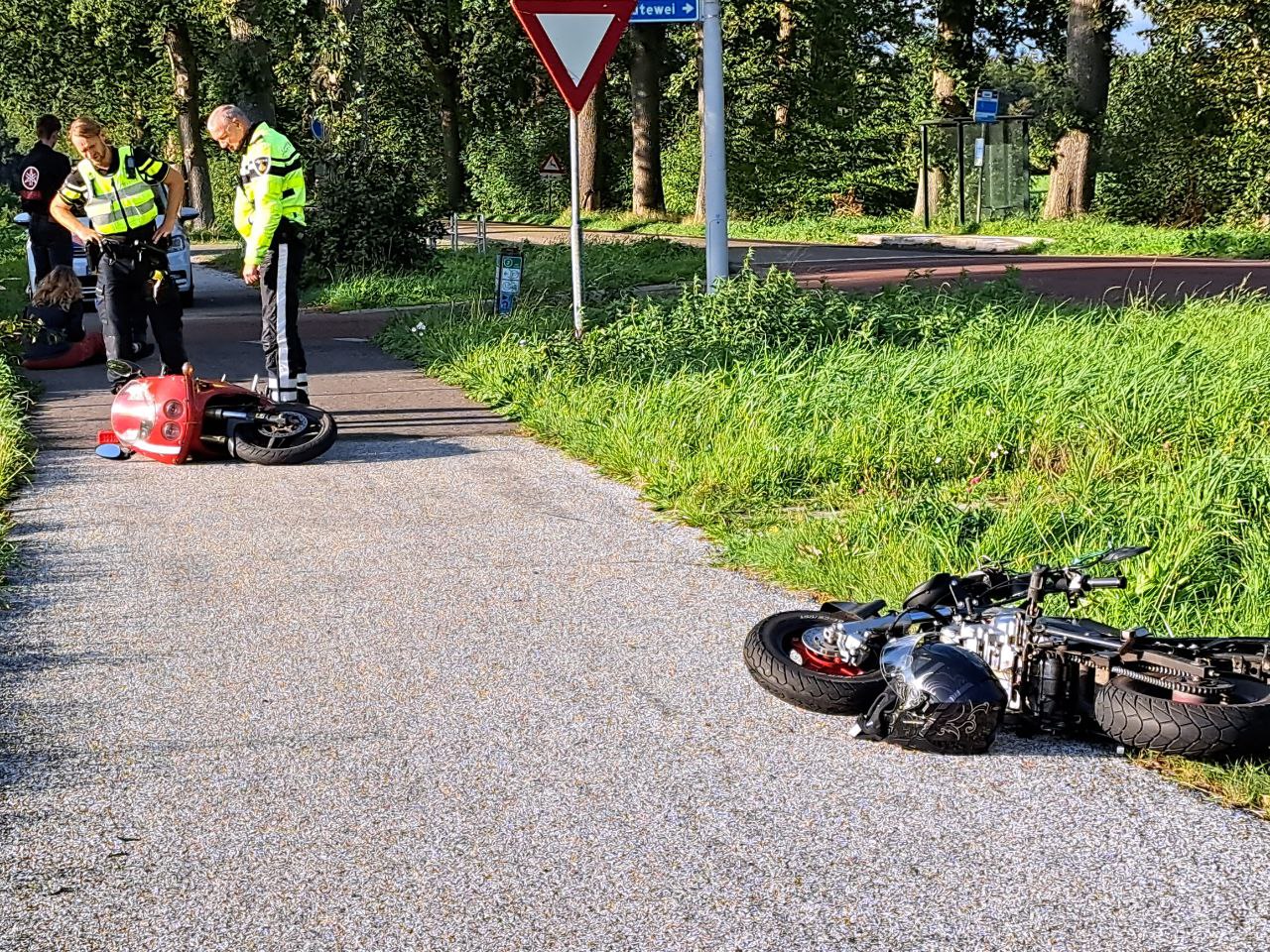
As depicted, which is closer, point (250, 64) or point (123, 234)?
point (123, 234)

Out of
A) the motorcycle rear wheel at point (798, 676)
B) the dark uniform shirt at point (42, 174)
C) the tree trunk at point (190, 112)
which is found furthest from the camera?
the tree trunk at point (190, 112)

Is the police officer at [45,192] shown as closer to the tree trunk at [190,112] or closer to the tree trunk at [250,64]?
the tree trunk at [250,64]

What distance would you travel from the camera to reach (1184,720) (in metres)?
3.97

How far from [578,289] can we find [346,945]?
828 centimetres

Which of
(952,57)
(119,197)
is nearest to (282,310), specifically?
(119,197)

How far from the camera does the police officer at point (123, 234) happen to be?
31.8ft

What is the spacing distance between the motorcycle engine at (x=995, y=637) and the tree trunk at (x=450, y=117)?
152 feet

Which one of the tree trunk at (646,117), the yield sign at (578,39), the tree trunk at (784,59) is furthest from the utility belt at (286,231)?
the tree trunk at (784,59)

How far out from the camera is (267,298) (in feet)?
30.7

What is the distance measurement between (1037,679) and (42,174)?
12.9m

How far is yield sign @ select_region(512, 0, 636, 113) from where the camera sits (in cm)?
1034

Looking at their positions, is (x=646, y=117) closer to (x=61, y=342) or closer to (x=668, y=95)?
(x=668, y=95)

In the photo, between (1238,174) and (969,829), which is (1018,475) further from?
(1238,174)

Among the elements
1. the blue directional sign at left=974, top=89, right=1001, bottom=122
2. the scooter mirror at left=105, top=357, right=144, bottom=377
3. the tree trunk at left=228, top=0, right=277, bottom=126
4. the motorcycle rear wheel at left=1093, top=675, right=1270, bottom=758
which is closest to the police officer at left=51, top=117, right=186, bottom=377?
the scooter mirror at left=105, top=357, right=144, bottom=377
